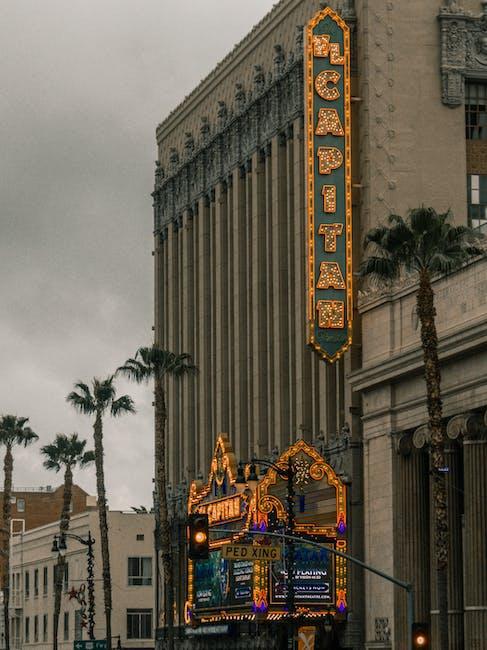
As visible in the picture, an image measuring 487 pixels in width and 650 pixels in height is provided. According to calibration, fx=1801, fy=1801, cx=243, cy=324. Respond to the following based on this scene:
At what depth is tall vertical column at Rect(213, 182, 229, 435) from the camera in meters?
86.0

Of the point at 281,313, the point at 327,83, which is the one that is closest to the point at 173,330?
the point at 281,313

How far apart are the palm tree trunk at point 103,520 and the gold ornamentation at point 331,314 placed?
84.6 feet

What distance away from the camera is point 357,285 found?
233 ft

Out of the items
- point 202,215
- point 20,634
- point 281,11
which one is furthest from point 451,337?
point 20,634

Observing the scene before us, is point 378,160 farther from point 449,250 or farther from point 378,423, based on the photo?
point 449,250

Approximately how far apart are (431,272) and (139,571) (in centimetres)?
6563

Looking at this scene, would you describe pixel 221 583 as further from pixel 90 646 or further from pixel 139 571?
pixel 139 571

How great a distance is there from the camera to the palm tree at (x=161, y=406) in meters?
79.4

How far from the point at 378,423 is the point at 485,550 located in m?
9.84

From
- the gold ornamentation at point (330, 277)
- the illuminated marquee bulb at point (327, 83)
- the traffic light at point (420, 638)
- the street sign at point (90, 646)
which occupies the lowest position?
the traffic light at point (420, 638)

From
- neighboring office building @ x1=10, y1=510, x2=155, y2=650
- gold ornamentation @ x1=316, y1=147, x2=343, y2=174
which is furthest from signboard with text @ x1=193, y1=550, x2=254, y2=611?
neighboring office building @ x1=10, y1=510, x2=155, y2=650

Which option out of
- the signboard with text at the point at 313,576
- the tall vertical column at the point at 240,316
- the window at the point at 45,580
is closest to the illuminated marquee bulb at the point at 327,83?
the tall vertical column at the point at 240,316

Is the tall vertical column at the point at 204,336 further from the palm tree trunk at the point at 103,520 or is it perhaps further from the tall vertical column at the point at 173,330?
the palm tree trunk at the point at 103,520

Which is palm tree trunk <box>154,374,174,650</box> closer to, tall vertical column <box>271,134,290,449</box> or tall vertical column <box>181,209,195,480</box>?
tall vertical column <box>271,134,290,449</box>
